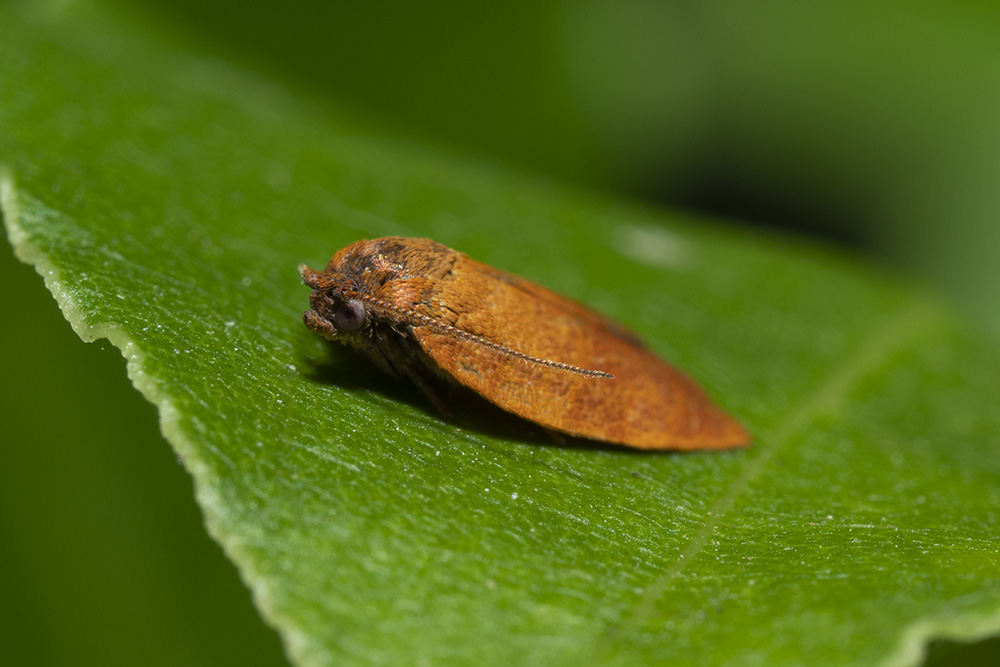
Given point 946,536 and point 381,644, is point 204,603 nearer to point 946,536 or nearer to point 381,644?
point 381,644

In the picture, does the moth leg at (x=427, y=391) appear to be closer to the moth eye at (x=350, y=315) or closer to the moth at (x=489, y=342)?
the moth at (x=489, y=342)

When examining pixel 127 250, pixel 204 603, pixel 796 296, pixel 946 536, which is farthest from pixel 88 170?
pixel 796 296

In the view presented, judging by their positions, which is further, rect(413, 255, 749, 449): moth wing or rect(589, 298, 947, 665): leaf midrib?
rect(413, 255, 749, 449): moth wing

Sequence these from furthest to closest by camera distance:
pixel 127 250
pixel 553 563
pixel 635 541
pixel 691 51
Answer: pixel 691 51 → pixel 127 250 → pixel 635 541 → pixel 553 563

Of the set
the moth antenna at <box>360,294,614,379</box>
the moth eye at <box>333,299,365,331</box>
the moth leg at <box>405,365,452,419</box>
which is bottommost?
the moth leg at <box>405,365,452,419</box>

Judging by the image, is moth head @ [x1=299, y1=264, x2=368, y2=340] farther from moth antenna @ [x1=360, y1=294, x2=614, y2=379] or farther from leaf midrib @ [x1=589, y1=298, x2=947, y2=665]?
leaf midrib @ [x1=589, y1=298, x2=947, y2=665]

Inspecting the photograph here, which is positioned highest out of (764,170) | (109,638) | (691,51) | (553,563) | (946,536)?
(691,51)

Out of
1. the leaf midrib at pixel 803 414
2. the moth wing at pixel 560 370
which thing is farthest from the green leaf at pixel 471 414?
the moth wing at pixel 560 370

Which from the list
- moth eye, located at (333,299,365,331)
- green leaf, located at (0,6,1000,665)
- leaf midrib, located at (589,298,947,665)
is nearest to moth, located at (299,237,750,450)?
moth eye, located at (333,299,365,331)
